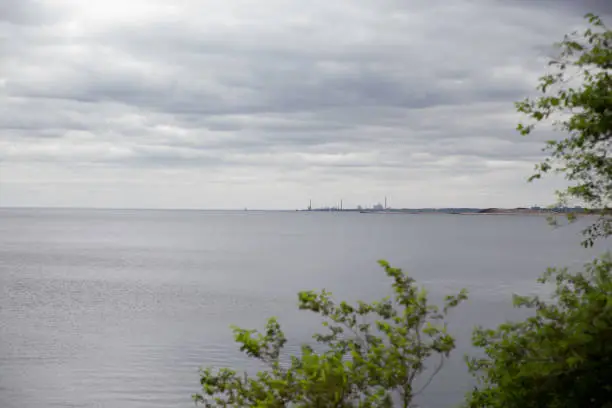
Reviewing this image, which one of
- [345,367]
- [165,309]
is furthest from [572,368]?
[165,309]

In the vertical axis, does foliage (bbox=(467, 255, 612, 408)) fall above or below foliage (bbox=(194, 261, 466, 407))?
above

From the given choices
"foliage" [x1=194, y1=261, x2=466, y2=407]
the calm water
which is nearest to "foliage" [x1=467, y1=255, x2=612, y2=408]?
"foliage" [x1=194, y1=261, x2=466, y2=407]

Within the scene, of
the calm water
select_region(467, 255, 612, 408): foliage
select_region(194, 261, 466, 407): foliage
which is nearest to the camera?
select_region(467, 255, 612, 408): foliage

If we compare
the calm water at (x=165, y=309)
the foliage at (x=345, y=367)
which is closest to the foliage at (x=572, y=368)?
the foliage at (x=345, y=367)

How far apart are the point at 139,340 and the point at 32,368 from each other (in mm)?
10932

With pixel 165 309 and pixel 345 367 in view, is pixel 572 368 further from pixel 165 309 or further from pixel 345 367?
pixel 165 309

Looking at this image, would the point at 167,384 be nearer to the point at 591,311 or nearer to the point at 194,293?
the point at 591,311

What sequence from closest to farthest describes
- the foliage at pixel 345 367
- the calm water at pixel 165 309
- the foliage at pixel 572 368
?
1. the foliage at pixel 572 368
2. the foliage at pixel 345 367
3. the calm water at pixel 165 309

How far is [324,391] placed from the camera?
10.5m

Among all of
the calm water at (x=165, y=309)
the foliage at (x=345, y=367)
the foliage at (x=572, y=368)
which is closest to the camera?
the foliage at (x=572, y=368)

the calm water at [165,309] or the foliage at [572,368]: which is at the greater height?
the foliage at [572,368]

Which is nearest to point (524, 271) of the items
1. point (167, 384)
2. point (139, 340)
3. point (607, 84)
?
point (139, 340)

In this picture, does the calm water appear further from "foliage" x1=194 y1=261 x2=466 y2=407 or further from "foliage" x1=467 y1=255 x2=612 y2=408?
"foliage" x1=467 y1=255 x2=612 y2=408

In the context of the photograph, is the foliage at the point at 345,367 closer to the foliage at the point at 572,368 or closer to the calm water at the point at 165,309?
the foliage at the point at 572,368
